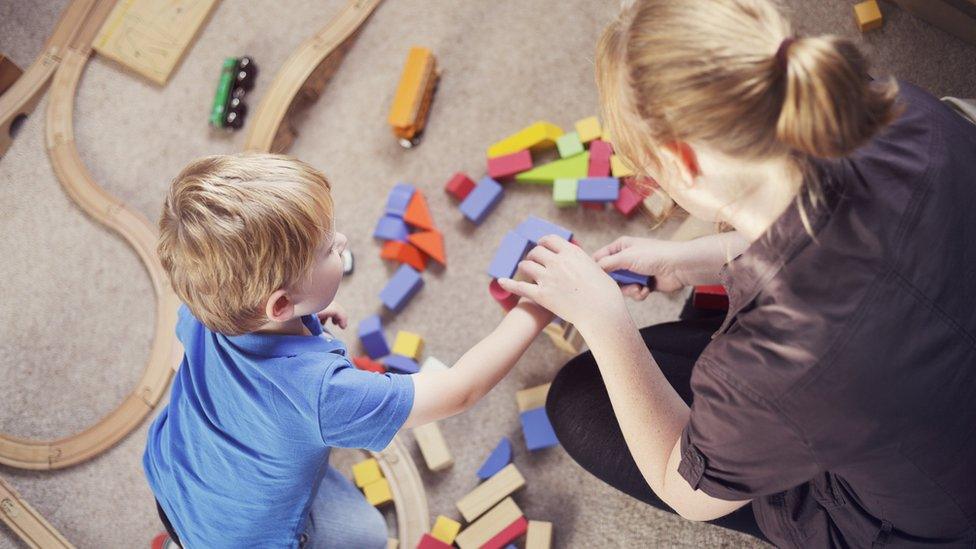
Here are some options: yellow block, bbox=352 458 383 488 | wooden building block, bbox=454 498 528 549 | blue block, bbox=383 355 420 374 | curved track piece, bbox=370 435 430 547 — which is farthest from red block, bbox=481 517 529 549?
blue block, bbox=383 355 420 374

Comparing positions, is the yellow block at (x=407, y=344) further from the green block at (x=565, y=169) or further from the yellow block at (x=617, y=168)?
the yellow block at (x=617, y=168)

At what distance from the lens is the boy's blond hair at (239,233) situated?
0.86 m

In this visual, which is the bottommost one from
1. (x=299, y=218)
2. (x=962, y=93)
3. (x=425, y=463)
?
(x=425, y=463)

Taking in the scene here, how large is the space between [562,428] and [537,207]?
1.70 feet

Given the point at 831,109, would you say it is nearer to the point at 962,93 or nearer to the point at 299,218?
the point at 299,218

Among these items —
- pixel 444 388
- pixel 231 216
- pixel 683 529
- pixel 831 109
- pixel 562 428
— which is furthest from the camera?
pixel 683 529

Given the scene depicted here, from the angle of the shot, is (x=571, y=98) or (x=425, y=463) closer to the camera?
(x=425, y=463)

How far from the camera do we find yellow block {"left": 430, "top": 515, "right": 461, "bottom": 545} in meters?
1.27

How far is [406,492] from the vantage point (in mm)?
1311

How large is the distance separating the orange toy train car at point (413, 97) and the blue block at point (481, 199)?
0.19 meters

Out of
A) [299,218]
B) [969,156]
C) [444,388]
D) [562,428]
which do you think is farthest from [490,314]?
[969,156]

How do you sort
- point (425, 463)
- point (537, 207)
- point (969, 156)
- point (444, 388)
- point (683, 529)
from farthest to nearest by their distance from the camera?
point (537, 207) → point (425, 463) → point (683, 529) → point (444, 388) → point (969, 156)

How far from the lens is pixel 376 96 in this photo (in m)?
1.61

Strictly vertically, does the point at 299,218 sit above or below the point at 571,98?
below
